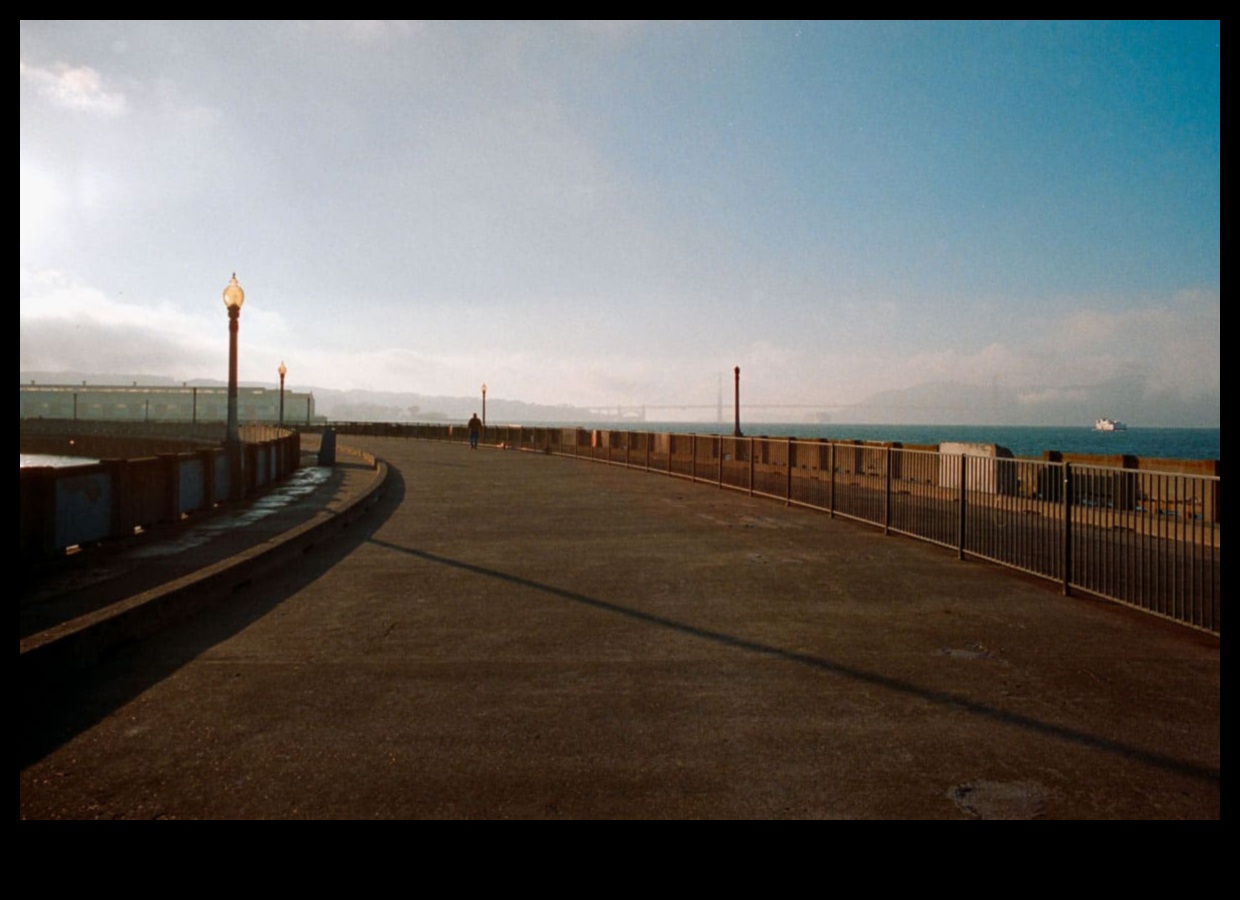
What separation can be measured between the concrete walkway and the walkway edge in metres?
0.12

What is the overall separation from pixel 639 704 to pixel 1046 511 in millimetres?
6594

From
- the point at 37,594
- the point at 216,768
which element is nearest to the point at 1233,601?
the point at 216,768

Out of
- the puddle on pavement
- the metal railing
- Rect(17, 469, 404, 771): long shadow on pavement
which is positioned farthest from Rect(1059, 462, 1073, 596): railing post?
the puddle on pavement

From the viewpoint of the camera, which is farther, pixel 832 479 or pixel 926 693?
pixel 832 479

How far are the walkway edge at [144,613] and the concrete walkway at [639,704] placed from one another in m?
0.12

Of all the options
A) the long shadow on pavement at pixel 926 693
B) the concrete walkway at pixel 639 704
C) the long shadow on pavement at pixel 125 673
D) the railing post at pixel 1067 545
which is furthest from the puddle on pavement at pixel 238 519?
the railing post at pixel 1067 545

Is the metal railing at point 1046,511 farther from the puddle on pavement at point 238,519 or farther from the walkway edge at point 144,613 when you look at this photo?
the puddle on pavement at point 238,519

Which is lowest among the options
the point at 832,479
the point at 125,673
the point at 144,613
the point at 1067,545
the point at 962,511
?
the point at 125,673

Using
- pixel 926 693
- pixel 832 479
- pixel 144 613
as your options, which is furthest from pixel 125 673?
pixel 832 479

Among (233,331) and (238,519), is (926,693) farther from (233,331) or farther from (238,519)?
(233,331)

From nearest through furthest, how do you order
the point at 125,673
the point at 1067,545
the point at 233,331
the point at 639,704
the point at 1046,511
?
the point at 639,704
the point at 125,673
the point at 1067,545
the point at 1046,511
the point at 233,331

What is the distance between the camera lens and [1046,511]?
876 cm

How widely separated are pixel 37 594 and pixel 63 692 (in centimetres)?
317
